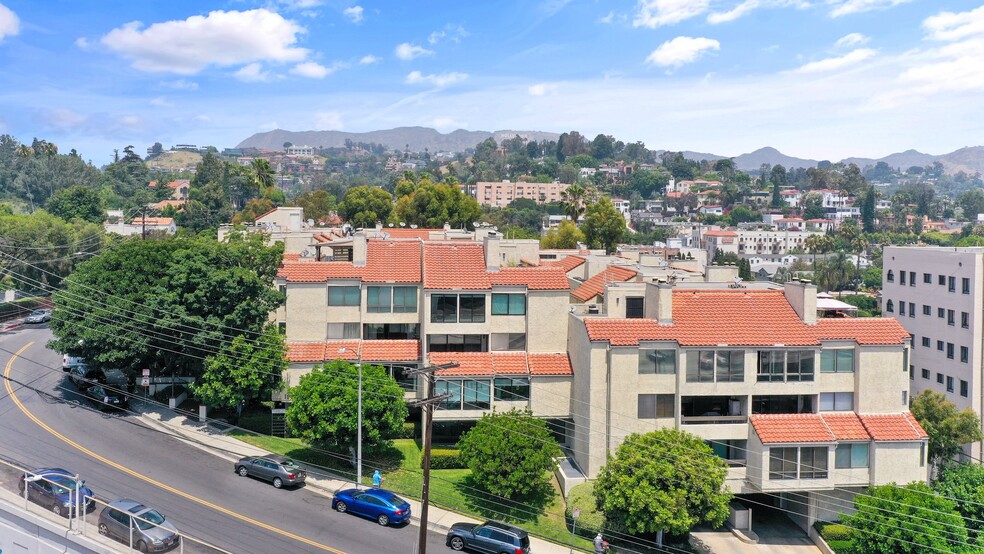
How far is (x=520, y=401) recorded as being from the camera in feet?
160

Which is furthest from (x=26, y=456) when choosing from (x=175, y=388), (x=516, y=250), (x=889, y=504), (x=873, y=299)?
(x=873, y=299)

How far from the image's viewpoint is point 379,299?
53.7 metres

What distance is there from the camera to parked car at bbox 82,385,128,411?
2084 inches

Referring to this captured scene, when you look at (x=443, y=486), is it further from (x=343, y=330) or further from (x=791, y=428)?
(x=791, y=428)

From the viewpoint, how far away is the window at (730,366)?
151ft

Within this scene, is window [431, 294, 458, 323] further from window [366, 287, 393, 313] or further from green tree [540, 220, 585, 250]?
green tree [540, 220, 585, 250]

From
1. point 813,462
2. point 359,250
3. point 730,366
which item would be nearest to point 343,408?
point 359,250

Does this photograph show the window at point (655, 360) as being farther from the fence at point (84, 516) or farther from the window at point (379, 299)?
the fence at point (84, 516)

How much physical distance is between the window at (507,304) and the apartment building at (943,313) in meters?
36.7

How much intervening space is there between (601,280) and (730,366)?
46.8 ft

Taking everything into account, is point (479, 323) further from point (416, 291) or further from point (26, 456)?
point (26, 456)

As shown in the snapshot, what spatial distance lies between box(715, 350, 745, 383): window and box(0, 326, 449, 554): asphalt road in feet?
61.2

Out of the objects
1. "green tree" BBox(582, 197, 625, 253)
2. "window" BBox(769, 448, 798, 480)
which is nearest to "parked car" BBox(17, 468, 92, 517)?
"window" BBox(769, 448, 798, 480)

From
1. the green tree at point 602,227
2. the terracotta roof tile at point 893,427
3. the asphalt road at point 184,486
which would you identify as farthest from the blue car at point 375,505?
the green tree at point 602,227
